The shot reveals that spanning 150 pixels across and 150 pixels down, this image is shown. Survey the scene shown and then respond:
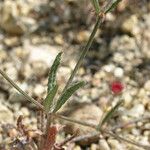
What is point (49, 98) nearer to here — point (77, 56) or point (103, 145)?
point (103, 145)

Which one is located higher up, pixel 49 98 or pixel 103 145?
pixel 49 98

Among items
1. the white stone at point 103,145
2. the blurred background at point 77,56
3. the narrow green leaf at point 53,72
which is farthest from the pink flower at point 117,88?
the narrow green leaf at point 53,72

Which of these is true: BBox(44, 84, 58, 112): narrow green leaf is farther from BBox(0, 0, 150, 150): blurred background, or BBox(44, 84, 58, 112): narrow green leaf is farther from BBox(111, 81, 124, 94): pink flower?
BBox(111, 81, 124, 94): pink flower

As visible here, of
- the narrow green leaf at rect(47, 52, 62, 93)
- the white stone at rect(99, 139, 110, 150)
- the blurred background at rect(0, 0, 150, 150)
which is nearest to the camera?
the narrow green leaf at rect(47, 52, 62, 93)

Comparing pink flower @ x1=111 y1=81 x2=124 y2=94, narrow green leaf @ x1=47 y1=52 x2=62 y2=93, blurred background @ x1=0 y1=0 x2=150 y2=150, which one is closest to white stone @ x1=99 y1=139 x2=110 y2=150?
blurred background @ x1=0 y1=0 x2=150 y2=150

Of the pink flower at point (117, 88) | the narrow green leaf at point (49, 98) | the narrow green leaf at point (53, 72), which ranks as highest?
the pink flower at point (117, 88)

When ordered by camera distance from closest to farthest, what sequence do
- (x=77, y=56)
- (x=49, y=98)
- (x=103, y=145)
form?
(x=49, y=98)
(x=103, y=145)
(x=77, y=56)

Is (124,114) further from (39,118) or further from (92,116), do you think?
(39,118)

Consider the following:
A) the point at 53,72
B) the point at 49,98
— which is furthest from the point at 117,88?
the point at 49,98

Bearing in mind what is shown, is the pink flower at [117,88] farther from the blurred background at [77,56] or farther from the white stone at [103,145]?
the white stone at [103,145]
